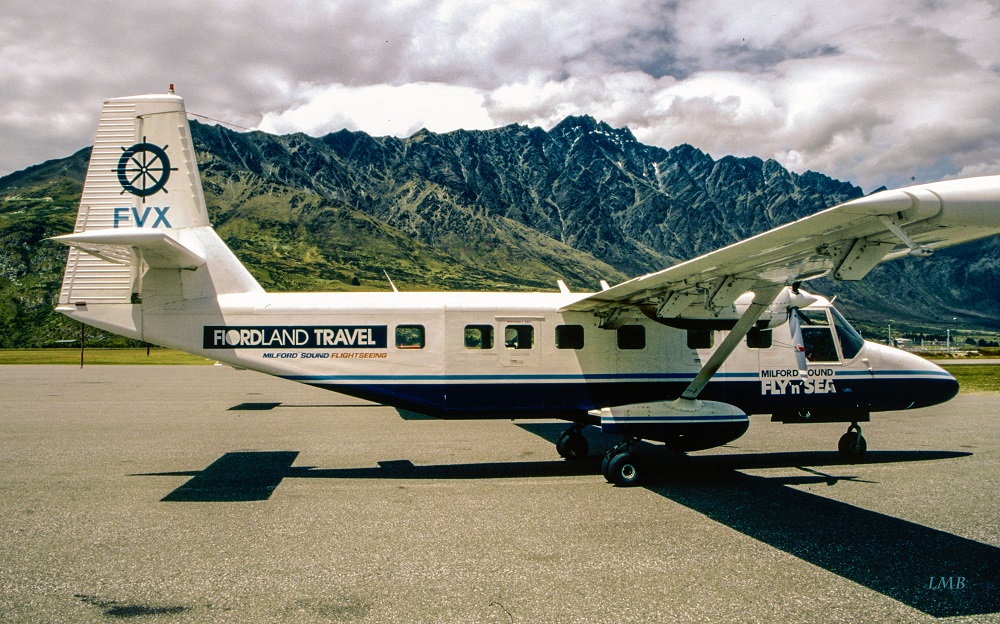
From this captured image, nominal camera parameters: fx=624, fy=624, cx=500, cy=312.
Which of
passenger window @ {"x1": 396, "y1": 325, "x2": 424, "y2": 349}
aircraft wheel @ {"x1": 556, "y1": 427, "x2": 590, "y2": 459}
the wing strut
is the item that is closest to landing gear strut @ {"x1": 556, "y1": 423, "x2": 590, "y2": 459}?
aircraft wheel @ {"x1": 556, "y1": 427, "x2": 590, "y2": 459}

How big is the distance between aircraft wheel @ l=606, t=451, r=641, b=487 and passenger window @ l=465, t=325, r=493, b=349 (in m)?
2.99

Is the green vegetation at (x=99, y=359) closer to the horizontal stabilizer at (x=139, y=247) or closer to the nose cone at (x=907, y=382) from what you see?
the horizontal stabilizer at (x=139, y=247)

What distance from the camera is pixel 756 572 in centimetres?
644

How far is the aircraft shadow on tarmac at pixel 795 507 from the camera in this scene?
6230mm

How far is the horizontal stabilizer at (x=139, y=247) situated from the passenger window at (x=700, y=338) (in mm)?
9043

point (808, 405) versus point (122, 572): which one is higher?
point (808, 405)

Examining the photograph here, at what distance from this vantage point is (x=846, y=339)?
12250mm

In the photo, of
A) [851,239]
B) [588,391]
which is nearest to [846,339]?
[588,391]

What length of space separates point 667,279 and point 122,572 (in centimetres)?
754

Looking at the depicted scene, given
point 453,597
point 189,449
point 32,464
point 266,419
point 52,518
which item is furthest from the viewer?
point 266,419

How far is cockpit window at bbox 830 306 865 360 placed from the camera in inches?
482

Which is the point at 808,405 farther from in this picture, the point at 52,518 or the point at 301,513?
the point at 52,518

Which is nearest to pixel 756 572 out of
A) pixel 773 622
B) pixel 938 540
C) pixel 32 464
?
pixel 773 622

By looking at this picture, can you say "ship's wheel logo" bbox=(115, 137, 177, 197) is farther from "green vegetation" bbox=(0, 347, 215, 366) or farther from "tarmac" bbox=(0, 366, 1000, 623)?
"green vegetation" bbox=(0, 347, 215, 366)
